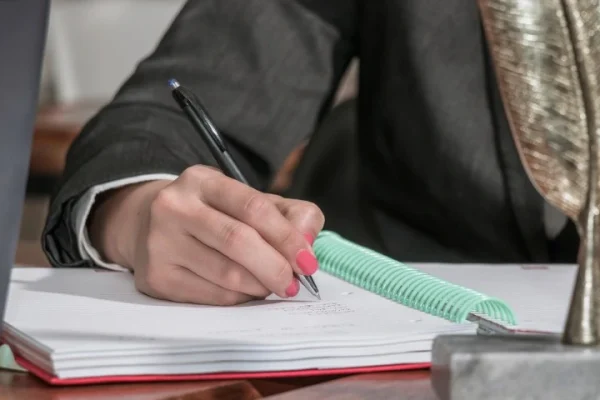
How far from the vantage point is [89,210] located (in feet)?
2.54

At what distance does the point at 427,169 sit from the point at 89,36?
2.32 m

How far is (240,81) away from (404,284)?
0.46 meters

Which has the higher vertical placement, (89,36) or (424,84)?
(424,84)

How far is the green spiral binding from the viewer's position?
558 mm

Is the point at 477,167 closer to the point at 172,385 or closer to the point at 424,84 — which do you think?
the point at 424,84

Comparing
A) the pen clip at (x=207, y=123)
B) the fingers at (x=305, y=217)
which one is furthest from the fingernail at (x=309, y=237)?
the pen clip at (x=207, y=123)

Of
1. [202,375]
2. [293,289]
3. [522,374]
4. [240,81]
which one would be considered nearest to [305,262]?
[293,289]

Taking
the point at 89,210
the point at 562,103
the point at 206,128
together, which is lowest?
the point at 89,210

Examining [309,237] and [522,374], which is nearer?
[522,374]

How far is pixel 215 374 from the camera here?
0.48 meters

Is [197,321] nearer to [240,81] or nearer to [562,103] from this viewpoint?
[562,103]

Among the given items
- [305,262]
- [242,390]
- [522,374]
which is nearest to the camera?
[522,374]

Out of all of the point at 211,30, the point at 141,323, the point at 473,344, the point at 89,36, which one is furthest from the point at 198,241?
the point at 89,36

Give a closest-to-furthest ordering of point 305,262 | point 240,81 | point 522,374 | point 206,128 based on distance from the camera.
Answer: point 522,374 < point 305,262 < point 206,128 < point 240,81
